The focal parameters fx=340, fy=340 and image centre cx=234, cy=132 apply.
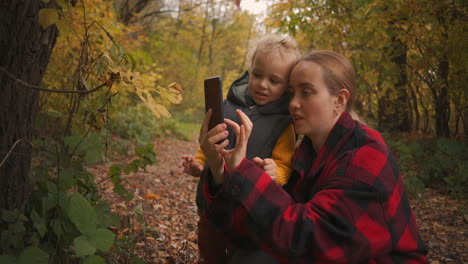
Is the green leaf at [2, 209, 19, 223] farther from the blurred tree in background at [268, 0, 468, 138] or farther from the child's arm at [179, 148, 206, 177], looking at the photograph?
the blurred tree in background at [268, 0, 468, 138]

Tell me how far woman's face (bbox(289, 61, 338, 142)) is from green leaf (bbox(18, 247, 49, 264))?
3.92 ft

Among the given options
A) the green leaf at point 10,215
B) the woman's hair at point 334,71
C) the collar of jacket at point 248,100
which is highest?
the woman's hair at point 334,71

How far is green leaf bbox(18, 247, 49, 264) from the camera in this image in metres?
1.31

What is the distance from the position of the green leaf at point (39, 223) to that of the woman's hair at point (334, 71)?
1.46 meters

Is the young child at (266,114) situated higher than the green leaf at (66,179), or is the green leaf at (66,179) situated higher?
the young child at (266,114)

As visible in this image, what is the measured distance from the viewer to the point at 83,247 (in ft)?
4.12

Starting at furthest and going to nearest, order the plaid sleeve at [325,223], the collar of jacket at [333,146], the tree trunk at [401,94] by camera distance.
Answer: the tree trunk at [401,94]
the collar of jacket at [333,146]
the plaid sleeve at [325,223]

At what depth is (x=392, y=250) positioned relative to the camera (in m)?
1.30

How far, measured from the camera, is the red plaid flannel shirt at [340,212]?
1203mm

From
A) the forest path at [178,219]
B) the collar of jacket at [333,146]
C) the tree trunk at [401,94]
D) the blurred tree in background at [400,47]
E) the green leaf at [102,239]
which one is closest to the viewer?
the green leaf at [102,239]

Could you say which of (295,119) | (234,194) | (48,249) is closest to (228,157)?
(234,194)

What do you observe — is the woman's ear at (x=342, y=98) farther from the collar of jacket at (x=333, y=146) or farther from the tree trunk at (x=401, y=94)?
the tree trunk at (x=401, y=94)

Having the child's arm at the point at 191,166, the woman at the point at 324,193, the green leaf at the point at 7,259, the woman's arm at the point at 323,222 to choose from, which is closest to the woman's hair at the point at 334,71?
the woman at the point at 324,193

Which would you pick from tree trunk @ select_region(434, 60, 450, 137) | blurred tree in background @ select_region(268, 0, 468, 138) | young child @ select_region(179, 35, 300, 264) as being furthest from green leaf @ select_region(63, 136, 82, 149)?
tree trunk @ select_region(434, 60, 450, 137)
